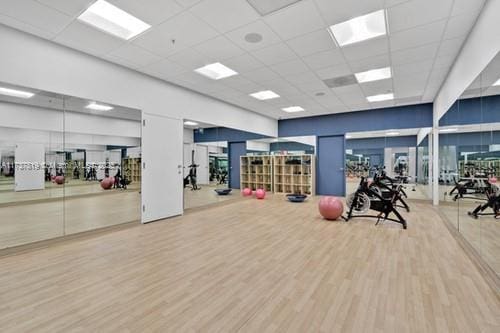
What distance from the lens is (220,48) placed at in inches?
156

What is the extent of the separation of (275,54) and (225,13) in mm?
1386

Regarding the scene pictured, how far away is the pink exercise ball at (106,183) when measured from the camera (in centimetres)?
532

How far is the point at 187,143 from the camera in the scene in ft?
20.5

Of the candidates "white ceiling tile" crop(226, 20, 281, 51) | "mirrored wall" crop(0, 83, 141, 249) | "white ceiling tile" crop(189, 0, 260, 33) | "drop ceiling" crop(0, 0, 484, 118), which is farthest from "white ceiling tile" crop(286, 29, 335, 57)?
"mirrored wall" crop(0, 83, 141, 249)

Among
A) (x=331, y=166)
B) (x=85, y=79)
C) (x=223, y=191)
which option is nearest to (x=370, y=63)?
(x=331, y=166)

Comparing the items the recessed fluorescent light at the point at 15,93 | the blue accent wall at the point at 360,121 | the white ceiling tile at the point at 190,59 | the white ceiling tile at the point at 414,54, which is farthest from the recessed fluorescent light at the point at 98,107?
the blue accent wall at the point at 360,121

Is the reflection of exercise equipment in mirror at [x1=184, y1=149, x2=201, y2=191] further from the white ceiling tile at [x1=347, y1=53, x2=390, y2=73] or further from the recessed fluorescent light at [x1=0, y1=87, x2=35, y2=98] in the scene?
the white ceiling tile at [x1=347, y1=53, x2=390, y2=73]

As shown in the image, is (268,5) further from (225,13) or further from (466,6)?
(466,6)

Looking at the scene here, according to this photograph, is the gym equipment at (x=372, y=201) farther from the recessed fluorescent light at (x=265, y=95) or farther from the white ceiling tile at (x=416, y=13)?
the recessed fluorescent light at (x=265, y=95)

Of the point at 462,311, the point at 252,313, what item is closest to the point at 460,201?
the point at 462,311

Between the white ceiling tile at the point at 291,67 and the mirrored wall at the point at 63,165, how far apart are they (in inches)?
121

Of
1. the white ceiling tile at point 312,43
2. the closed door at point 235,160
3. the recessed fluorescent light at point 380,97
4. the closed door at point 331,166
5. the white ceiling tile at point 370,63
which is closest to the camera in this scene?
the white ceiling tile at point 312,43

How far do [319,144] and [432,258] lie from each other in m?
6.57

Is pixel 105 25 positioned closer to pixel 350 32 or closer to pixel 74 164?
pixel 74 164
